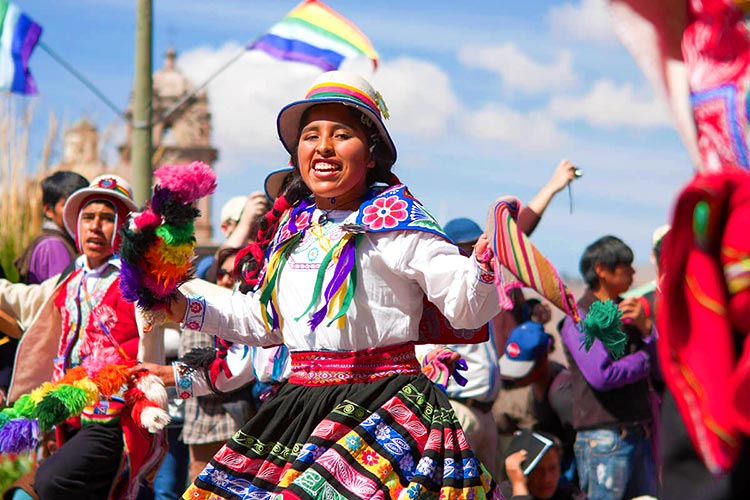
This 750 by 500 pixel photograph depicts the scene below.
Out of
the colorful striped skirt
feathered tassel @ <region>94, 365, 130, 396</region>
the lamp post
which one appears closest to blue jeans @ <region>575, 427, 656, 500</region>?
the colorful striped skirt

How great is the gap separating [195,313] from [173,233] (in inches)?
14.1

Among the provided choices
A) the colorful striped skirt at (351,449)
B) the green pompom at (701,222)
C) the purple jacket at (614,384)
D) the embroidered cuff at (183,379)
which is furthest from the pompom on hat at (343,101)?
the purple jacket at (614,384)

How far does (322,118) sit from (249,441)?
1155 mm

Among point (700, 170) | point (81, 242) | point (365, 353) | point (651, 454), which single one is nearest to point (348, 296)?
point (365, 353)

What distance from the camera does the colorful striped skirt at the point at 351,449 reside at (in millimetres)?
3598

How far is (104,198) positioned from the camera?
18.6 feet

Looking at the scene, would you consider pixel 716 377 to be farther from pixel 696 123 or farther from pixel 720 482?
pixel 696 123

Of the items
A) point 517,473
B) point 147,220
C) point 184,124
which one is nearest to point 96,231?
point 147,220

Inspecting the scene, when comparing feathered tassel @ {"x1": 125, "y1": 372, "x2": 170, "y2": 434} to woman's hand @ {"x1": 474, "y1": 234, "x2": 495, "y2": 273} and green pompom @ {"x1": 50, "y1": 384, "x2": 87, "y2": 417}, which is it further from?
woman's hand @ {"x1": 474, "y1": 234, "x2": 495, "y2": 273}

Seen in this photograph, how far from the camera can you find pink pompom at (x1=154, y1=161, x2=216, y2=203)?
3.89m

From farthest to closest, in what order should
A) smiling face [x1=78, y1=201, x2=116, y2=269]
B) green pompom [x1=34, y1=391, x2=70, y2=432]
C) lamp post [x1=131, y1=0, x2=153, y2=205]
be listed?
lamp post [x1=131, y1=0, x2=153, y2=205] < smiling face [x1=78, y1=201, x2=116, y2=269] < green pompom [x1=34, y1=391, x2=70, y2=432]

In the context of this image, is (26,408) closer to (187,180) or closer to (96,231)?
(96,231)

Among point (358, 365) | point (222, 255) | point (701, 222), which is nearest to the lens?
point (701, 222)

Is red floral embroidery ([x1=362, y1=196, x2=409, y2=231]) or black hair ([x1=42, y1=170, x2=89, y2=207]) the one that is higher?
black hair ([x1=42, y1=170, x2=89, y2=207])
